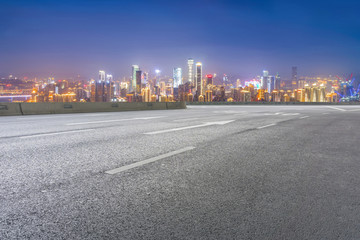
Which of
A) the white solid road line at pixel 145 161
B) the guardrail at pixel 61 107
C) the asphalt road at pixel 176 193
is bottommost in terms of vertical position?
the asphalt road at pixel 176 193

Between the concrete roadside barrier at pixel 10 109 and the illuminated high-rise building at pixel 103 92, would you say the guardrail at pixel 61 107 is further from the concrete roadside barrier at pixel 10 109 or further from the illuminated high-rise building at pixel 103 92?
the illuminated high-rise building at pixel 103 92

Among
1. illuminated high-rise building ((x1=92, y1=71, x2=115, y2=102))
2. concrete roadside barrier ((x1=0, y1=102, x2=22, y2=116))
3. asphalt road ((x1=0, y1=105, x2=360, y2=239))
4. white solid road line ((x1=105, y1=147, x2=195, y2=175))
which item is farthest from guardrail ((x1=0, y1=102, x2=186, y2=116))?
illuminated high-rise building ((x1=92, y1=71, x2=115, y2=102))

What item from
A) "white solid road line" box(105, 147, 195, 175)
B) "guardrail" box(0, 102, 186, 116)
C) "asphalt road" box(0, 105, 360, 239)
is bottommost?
"asphalt road" box(0, 105, 360, 239)

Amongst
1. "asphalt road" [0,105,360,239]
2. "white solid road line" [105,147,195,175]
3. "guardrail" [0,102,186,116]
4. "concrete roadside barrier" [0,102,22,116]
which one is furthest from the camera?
"guardrail" [0,102,186,116]

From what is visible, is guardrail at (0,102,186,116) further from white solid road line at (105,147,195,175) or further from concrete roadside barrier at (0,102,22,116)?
white solid road line at (105,147,195,175)

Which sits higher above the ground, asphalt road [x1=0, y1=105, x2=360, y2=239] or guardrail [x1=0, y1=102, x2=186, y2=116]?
guardrail [x1=0, y1=102, x2=186, y2=116]

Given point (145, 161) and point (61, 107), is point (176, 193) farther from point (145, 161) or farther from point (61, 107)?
point (61, 107)

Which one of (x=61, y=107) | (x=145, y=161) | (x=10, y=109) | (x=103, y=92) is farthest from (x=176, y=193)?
(x=103, y=92)

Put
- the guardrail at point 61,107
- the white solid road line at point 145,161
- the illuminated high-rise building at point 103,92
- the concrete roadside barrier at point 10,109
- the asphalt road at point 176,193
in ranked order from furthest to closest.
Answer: the illuminated high-rise building at point 103,92, the guardrail at point 61,107, the concrete roadside barrier at point 10,109, the white solid road line at point 145,161, the asphalt road at point 176,193

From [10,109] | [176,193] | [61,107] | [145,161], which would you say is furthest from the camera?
[61,107]

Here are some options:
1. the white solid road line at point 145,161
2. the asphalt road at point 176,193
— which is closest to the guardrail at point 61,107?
the asphalt road at point 176,193

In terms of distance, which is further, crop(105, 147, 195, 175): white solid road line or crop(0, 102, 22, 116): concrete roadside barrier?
crop(0, 102, 22, 116): concrete roadside barrier

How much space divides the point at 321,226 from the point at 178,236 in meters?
1.19

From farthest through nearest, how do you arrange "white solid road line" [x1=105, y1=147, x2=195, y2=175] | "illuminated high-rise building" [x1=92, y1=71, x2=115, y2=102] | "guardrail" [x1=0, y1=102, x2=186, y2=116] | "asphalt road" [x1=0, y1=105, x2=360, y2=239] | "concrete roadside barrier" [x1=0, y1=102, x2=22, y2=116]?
"illuminated high-rise building" [x1=92, y1=71, x2=115, y2=102] < "guardrail" [x1=0, y1=102, x2=186, y2=116] < "concrete roadside barrier" [x1=0, y1=102, x2=22, y2=116] < "white solid road line" [x1=105, y1=147, x2=195, y2=175] < "asphalt road" [x1=0, y1=105, x2=360, y2=239]
